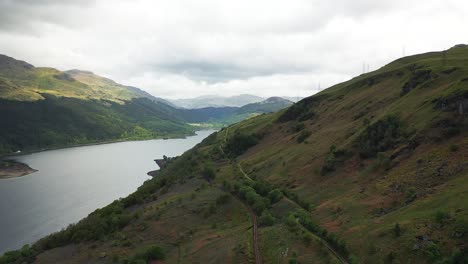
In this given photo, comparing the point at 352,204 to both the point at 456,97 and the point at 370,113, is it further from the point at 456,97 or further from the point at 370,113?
the point at 370,113

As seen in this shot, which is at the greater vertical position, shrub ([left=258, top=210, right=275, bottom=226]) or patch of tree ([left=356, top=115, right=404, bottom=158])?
patch of tree ([left=356, top=115, right=404, bottom=158])

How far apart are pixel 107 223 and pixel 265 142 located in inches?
3020

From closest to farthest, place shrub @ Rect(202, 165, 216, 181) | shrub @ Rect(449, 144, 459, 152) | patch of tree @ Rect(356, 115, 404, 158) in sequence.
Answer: shrub @ Rect(449, 144, 459, 152), patch of tree @ Rect(356, 115, 404, 158), shrub @ Rect(202, 165, 216, 181)

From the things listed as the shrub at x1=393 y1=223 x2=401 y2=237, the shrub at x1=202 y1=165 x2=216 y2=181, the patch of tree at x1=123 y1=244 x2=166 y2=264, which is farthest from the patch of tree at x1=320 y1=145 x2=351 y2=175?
the shrub at x1=202 y1=165 x2=216 y2=181

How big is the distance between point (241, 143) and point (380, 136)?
8233cm

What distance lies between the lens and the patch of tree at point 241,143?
519ft

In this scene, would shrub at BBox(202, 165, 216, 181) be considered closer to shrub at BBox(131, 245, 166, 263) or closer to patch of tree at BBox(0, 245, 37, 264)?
shrub at BBox(131, 245, 166, 263)

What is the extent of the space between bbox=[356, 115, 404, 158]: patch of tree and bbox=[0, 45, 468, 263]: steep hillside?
29cm

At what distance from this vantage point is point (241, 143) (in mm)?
161125

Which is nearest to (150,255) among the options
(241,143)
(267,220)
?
(267,220)

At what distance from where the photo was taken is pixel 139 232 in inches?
3430

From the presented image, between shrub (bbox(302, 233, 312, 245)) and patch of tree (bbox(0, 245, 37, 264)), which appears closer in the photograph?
shrub (bbox(302, 233, 312, 245))

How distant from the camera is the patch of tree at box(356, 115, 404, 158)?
263 feet

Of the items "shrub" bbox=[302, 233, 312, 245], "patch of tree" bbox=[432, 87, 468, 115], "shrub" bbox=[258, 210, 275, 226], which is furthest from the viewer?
"patch of tree" bbox=[432, 87, 468, 115]
